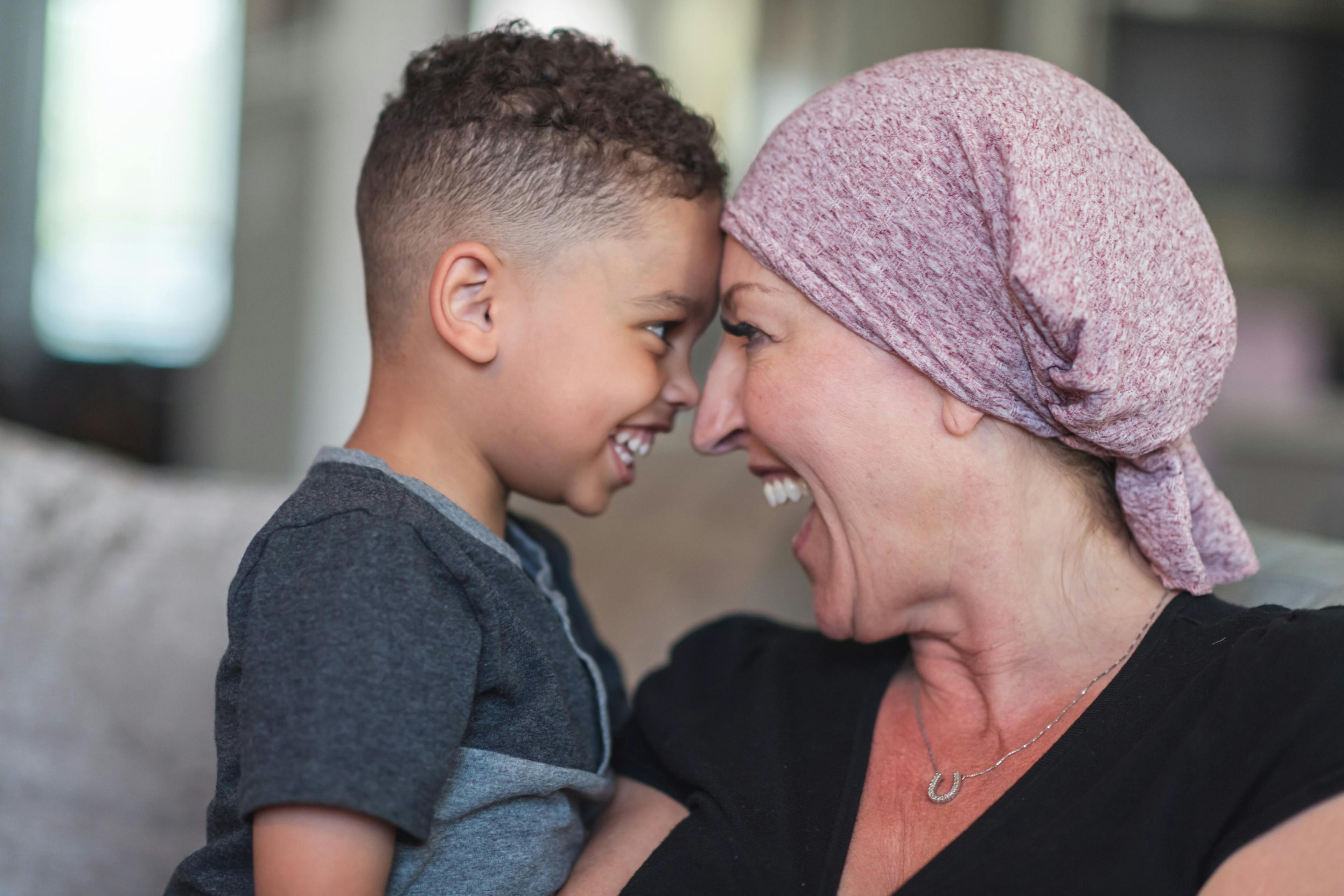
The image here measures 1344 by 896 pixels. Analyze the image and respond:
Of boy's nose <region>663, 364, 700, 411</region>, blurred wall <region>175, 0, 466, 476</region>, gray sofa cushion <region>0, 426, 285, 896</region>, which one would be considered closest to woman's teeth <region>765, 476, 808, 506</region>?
boy's nose <region>663, 364, 700, 411</region>

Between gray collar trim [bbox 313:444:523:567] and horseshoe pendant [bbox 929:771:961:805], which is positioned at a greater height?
gray collar trim [bbox 313:444:523:567]

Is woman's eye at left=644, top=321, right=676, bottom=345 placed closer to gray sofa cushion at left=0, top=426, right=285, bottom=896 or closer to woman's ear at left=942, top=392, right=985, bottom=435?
woman's ear at left=942, top=392, right=985, bottom=435

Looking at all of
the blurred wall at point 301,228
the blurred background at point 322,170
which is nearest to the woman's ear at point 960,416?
the blurred background at point 322,170

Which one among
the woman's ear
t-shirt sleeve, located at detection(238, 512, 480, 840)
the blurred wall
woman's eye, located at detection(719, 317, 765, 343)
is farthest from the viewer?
the blurred wall

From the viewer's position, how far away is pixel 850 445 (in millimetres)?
1011

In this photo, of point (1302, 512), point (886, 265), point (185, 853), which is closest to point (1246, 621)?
point (886, 265)

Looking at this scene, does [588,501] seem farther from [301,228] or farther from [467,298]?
[301,228]

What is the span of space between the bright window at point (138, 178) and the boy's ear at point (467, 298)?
3185 mm

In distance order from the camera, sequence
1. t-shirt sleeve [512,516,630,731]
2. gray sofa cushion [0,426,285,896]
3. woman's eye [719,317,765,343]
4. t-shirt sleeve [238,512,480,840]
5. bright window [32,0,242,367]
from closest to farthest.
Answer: t-shirt sleeve [238,512,480,840] → woman's eye [719,317,765,343] → t-shirt sleeve [512,516,630,731] → gray sofa cushion [0,426,285,896] → bright window [32,0,242,367]

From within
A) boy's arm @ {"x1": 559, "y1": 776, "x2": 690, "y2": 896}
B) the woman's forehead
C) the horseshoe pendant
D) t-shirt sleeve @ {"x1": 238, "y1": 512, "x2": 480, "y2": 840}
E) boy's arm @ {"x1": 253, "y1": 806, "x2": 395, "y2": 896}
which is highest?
the woman's forehead

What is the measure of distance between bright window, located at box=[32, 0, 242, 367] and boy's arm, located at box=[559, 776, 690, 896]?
324cm

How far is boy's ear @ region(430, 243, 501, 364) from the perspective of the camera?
1.03m

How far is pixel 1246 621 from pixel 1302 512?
2.11m

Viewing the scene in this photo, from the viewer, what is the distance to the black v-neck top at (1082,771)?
789 millimetres
